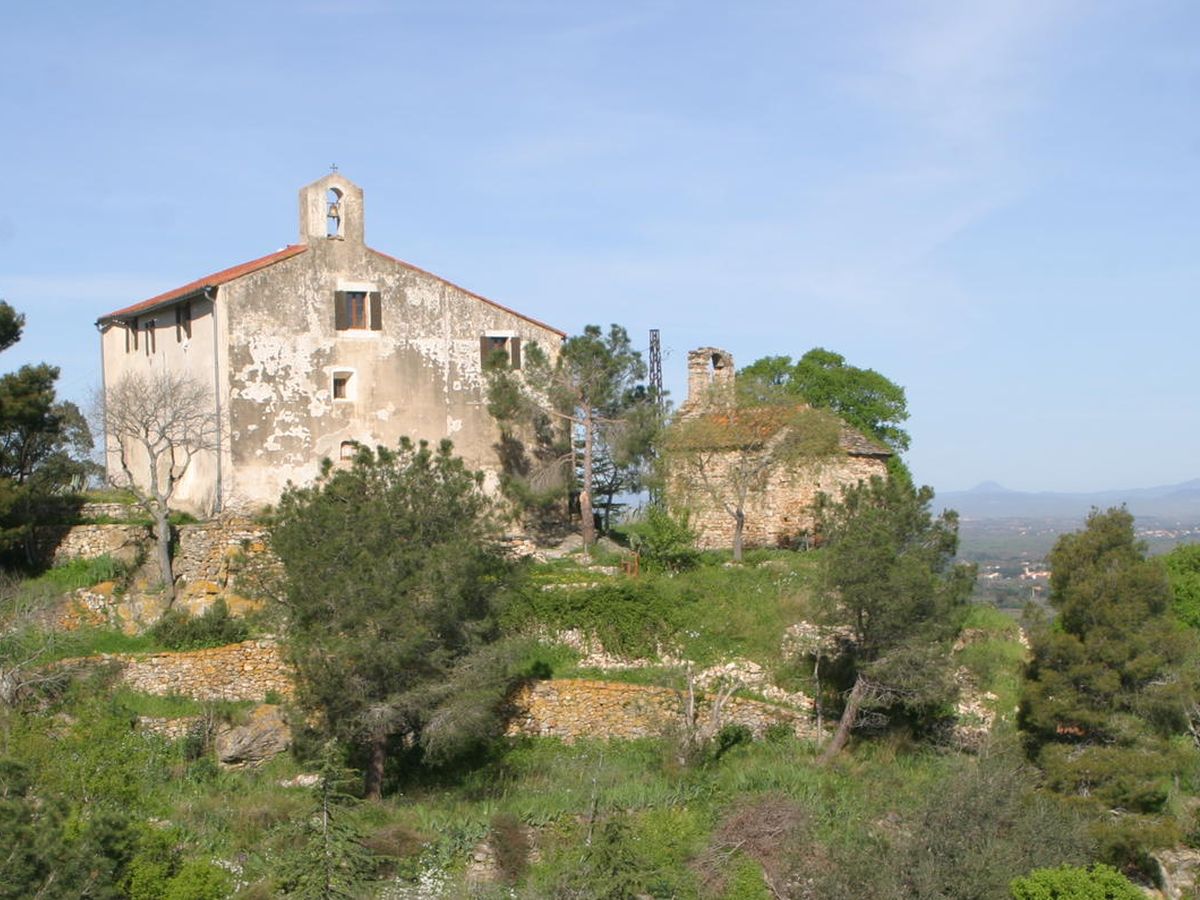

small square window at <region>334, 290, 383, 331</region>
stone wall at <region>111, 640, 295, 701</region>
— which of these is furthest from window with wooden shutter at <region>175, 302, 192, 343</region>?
stone wall at <region>111, 640, 295, 701</region>

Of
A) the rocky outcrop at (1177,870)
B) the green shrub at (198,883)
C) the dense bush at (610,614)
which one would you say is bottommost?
the rocky outcrop at (1177,870)

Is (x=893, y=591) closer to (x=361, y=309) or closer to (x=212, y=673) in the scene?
(x=212, y=673)

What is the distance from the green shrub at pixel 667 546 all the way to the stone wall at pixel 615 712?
563 cm

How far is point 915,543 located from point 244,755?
45.2ft

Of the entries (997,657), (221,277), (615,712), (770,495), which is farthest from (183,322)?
(997,657)

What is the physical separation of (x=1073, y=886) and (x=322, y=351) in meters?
22.0

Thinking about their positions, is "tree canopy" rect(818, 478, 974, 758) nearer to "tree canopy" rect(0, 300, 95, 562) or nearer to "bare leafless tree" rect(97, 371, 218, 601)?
"bare leafless tree" rect(97, 371, 218, 601)

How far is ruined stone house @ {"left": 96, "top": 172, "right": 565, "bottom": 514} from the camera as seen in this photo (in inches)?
1320

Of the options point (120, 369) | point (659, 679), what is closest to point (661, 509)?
point (659, 679)

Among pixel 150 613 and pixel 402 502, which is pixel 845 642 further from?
pixel 150 613

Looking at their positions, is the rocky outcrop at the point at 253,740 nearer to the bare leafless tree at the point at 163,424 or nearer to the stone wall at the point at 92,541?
the bare leafless tree at the point at 163,424

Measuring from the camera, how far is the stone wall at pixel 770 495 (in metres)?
36.9

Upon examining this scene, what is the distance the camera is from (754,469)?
36500 mm

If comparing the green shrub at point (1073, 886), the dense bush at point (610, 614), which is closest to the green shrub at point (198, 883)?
the dense bush at point (610, 614)
